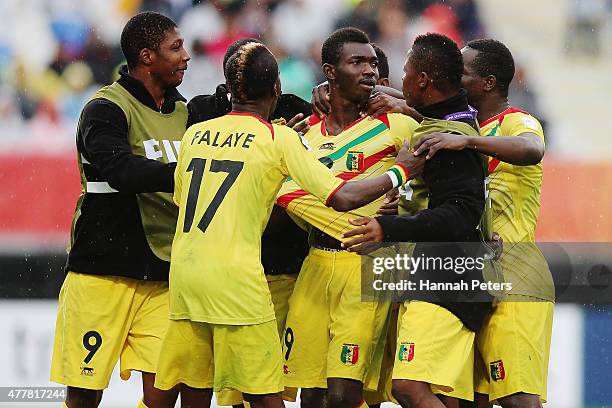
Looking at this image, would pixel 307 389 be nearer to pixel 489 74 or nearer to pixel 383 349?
pixel 383 349

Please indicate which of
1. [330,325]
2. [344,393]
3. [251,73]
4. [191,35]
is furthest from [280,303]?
[191,35]

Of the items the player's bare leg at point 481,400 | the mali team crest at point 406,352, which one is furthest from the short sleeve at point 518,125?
the player's bare leg at point 481,400

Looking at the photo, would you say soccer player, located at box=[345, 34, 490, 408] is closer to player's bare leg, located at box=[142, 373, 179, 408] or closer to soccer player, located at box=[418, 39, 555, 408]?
soccer player, located at box=[418, 39, 555, 408]

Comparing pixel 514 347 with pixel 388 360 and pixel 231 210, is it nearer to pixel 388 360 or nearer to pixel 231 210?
pixel 388 360

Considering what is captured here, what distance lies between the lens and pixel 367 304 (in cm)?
544

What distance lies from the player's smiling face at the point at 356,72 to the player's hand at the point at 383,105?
0.10 m

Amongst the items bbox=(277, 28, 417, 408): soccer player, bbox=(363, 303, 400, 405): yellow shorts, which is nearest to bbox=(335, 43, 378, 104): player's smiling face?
bbox=(277, 28, 417, 408): soccer player

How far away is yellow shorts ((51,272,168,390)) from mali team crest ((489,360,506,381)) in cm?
161

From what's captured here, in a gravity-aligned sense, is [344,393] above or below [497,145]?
below

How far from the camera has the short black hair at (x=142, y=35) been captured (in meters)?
5.70

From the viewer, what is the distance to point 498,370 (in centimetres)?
519

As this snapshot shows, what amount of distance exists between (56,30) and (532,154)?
5.84 metres

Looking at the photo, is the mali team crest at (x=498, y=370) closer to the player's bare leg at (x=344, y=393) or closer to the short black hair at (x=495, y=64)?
the player's bare leg at (x=344, y=393)

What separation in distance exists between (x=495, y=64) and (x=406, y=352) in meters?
1.59
